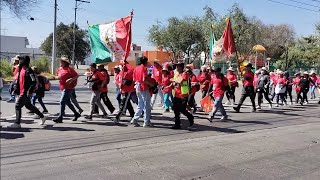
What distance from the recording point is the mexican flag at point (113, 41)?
10.8 metres

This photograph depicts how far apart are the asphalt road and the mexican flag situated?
68.6 inches

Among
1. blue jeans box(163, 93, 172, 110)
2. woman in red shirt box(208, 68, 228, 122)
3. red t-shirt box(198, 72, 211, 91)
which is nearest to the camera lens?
woman in red shirt box(208, 68, 228, 122)

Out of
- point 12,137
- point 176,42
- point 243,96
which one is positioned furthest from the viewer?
point 176,42

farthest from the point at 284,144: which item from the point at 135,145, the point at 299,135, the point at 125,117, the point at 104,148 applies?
the point at 125,117

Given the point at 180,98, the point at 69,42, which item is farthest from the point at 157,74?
the point at 69,42

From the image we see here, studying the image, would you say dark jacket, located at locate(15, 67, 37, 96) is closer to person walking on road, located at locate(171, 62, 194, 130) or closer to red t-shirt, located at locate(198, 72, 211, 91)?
person walking on road, located at locate(171, 62, 194, 130)

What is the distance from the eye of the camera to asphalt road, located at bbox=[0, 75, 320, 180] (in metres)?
5.88

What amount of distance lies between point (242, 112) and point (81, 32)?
190 ft

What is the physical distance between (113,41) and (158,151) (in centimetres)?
449

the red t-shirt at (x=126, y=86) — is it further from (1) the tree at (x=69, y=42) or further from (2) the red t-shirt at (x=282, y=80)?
(1) the tree at (x=69, y=42)

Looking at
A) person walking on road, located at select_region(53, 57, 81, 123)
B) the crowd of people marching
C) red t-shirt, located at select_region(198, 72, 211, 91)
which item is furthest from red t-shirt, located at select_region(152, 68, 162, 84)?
person walking on road, located at select_region(53, 57, 81, 123)

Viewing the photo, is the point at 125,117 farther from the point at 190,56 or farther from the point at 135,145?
the point at 190,56

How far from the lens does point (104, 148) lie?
7.31 metres

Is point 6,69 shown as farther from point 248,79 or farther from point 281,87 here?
point 248,79
